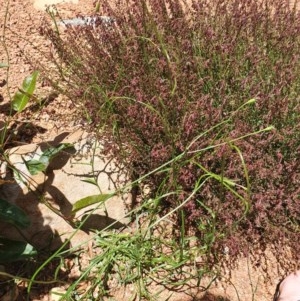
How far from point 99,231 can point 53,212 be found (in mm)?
245

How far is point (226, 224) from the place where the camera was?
196 cm

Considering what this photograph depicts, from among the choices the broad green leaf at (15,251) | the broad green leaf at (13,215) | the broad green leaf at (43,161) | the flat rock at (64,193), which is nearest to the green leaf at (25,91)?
the flat rock at (64,193)

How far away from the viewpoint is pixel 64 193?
2.16 meters

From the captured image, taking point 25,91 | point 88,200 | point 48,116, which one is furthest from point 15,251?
point 48,116

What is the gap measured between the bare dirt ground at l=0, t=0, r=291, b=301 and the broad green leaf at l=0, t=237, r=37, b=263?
0.22 m

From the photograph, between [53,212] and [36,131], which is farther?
[36,131]

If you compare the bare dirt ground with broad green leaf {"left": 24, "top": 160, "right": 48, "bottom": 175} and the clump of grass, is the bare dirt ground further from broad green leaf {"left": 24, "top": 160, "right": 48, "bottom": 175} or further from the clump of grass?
broad green leaf {"left": 24, "top": 160, "right": 48, "bottom": 175}

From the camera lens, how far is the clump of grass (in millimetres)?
2021

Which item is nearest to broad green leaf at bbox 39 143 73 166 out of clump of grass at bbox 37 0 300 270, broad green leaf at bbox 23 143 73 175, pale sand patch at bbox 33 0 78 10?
broad green leaf at bbox 23 143 73 175

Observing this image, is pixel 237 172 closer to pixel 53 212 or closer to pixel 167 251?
pixel 167 251

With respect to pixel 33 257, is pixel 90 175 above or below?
above

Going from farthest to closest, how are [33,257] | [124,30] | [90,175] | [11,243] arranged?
1. [124,30]
2. [90,175]
3. [33,257]
4. [11,243]

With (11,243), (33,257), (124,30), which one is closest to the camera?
(11,243)

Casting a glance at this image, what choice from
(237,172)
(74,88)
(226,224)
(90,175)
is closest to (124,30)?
(74,88)
